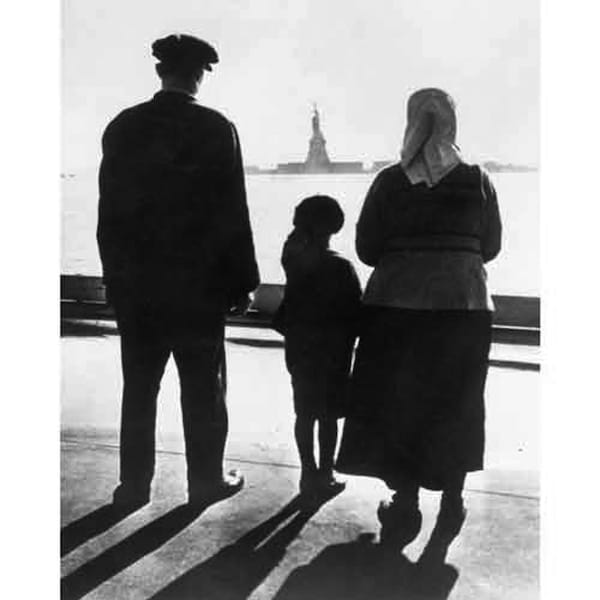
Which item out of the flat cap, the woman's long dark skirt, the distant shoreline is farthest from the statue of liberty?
the woman's long dark skirt

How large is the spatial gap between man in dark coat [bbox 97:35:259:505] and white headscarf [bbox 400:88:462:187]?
0.52m

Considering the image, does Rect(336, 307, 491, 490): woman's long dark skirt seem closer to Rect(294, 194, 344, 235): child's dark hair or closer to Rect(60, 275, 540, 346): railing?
Rect(60, 275, 540, 346): railing

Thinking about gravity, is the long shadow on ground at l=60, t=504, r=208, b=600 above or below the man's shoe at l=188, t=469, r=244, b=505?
below

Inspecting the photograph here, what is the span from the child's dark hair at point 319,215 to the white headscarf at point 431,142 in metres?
0.23

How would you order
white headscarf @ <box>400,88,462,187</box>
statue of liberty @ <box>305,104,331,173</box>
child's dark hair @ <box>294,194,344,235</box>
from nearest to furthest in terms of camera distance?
white headscarf @ <box>400,88,462,187</box>, child's dark hair @ <box>294,194,344,235</box>, statue of liberty @ <box>305,104,331,173</box>

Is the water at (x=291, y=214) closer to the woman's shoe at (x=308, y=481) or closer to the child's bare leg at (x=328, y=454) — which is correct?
the child's bare leg at (x=328, y=454)

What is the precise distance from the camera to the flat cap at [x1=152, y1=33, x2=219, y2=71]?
2627 millimetres

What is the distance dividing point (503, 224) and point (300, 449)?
898 millimetres

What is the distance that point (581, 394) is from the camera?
245 centimetres

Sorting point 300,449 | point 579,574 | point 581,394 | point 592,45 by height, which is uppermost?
point 592,45

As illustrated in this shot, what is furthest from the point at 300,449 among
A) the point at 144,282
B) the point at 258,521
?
the point at 144,282

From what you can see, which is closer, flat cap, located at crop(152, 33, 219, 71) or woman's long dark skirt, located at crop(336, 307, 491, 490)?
woman's long dark skirt, located at crop(336, 307, 491, 490)

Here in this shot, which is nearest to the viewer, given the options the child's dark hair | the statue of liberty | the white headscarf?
the white headscarf

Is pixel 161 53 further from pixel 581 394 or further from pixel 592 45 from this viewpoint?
pixel 581 394
